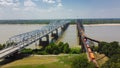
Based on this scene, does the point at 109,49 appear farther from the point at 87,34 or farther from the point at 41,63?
the point at 87,34

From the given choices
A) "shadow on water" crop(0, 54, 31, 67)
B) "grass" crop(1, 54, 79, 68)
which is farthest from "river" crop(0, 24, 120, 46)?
"grass" crop(1, 54, 79, 68)

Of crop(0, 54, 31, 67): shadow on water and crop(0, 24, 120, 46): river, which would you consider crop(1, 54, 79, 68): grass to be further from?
crop(0, 24, 120, 46): river

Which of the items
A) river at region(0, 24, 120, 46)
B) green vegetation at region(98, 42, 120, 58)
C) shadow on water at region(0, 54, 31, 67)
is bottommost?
river at region(0, 24, 120, 46)

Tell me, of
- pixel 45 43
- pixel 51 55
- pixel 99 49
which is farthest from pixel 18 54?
pixel 45 43

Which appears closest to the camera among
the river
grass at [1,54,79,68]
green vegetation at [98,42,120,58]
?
grass at [1,54,79,68]

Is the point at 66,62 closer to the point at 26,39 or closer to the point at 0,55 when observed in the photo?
the point at 0,55

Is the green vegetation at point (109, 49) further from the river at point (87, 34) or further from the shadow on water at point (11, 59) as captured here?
the river at point (87, 34)

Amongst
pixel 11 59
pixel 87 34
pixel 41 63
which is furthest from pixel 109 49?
pixel 87 34

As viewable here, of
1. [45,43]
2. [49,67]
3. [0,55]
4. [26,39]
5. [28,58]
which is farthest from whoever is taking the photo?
[45,43]

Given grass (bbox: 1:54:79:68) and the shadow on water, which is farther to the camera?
the shadow on water

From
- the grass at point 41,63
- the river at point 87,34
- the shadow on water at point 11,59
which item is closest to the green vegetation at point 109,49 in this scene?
the grass at point 41,63

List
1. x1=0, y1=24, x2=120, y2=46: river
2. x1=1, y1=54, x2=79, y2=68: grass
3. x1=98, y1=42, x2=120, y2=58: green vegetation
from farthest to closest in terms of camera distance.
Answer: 1. x1=0, y1=24, x2=120, y2=46: river
2. x1=98, y1=42, x2=120, y2=58: green vegetation
3. x1=1, y1=54, x2=79, y2=68: grass
